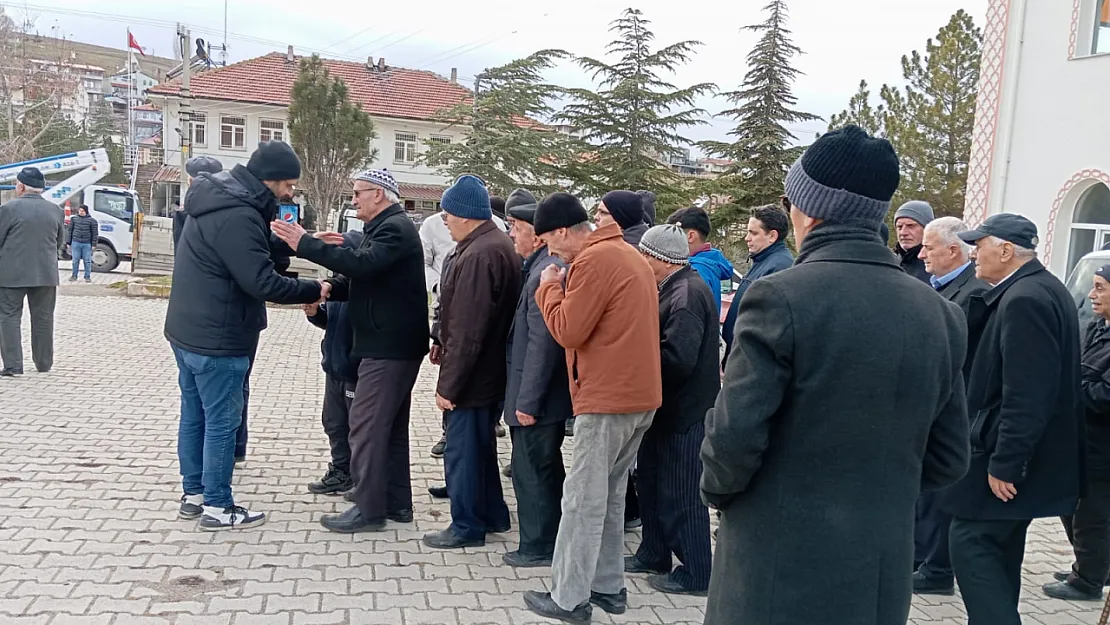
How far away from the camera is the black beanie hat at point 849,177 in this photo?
216 centimetres

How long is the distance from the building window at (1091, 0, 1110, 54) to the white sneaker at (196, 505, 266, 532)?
12206 millimetres

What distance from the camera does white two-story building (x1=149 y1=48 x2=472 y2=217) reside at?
3647 centimetres

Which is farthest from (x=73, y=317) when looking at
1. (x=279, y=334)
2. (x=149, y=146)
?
(x=149, y=146)

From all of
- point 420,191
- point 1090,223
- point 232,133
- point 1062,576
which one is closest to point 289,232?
point 1062,576

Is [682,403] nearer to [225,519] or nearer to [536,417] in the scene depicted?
[536,417]

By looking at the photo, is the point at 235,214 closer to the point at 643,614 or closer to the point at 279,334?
the point at 643,614

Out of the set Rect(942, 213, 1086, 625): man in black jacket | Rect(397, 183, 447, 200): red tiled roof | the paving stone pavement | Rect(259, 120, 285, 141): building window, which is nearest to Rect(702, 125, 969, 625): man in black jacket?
the paving stone pavement

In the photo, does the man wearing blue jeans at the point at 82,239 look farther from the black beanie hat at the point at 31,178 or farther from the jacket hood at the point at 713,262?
the jacket hood at the point at 713,262

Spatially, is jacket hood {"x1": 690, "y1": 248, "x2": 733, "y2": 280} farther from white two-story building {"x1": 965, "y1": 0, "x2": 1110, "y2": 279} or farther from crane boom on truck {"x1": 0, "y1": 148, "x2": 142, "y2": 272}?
crane boom on truck {"x1": 0, "y1": 148, "x2": 142, "y2": 272}

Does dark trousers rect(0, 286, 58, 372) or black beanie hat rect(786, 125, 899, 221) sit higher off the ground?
black beanie hat rect(786, 125, 899, 221)

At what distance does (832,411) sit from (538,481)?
250cm

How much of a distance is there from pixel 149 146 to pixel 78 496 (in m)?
49.0

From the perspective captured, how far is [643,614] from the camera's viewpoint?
3988 mm

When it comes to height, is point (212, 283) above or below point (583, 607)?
above
